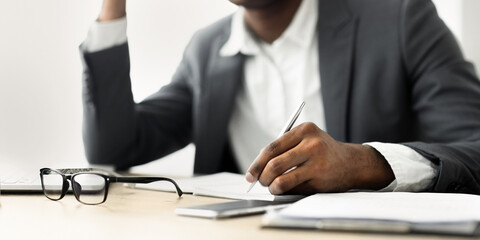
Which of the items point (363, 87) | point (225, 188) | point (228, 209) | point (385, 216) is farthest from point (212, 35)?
point (385, 216)

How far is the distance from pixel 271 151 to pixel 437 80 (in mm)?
760

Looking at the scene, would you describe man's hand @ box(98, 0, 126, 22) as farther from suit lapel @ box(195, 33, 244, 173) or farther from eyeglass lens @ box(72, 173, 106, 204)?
eyeglass lens @ box(72, 173, 106, 204)

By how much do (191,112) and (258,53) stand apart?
29cm

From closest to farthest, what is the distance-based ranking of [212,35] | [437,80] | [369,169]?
[369,169]
[437,80]
[212,35]

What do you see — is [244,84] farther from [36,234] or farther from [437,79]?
[36,234]

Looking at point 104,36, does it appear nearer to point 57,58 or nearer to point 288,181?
point 57,58

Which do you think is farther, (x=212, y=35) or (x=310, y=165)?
(x=212, y=35)

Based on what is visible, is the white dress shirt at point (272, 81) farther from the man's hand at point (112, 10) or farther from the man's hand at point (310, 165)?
the man's hand at point (310, 165)

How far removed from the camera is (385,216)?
1.77 feet

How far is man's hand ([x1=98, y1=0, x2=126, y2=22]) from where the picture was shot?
158cm

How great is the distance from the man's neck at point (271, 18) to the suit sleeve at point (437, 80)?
1.20ft

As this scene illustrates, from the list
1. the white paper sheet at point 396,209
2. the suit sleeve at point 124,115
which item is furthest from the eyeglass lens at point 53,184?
Answer: the suit sleeve at point 124,115

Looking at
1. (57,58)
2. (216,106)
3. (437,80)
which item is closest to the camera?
(437,80)

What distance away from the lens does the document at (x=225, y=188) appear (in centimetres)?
84
